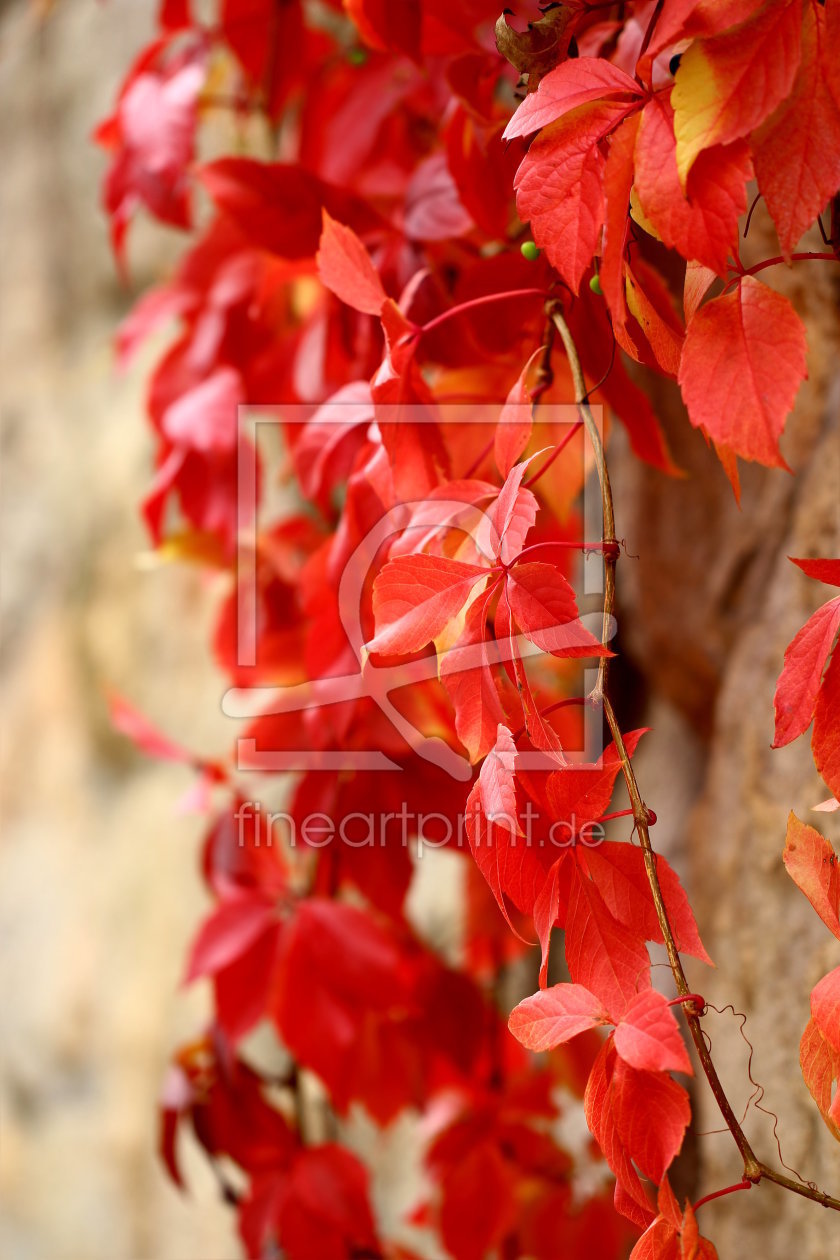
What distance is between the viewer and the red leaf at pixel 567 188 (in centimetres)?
42

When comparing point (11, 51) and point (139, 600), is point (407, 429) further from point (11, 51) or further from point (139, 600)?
point (11, 51)

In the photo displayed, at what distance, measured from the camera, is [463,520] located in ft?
1.59

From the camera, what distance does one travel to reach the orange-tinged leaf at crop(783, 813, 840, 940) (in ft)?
1.37

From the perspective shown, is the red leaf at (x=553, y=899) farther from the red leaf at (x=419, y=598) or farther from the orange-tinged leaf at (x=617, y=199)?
the orange-tinged leaf at (x=617, y=199)

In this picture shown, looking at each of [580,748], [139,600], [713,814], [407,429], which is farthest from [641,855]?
[139,600]

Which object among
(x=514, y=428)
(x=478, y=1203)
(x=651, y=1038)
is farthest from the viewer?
(x=478, y=1203)

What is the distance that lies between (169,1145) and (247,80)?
0.96 meters

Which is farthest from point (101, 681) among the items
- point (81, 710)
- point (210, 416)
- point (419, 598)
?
point (419, 598)

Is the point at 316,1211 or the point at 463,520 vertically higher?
the point at 463,520

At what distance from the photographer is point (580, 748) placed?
98 centimetres

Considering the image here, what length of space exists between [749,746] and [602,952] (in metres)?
0.38

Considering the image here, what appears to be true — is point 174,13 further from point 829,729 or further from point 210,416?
point 829,729

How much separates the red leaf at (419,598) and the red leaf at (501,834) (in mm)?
53

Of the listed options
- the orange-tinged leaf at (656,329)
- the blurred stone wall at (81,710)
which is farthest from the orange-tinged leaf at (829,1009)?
the blurred stone wall at (81,710)
